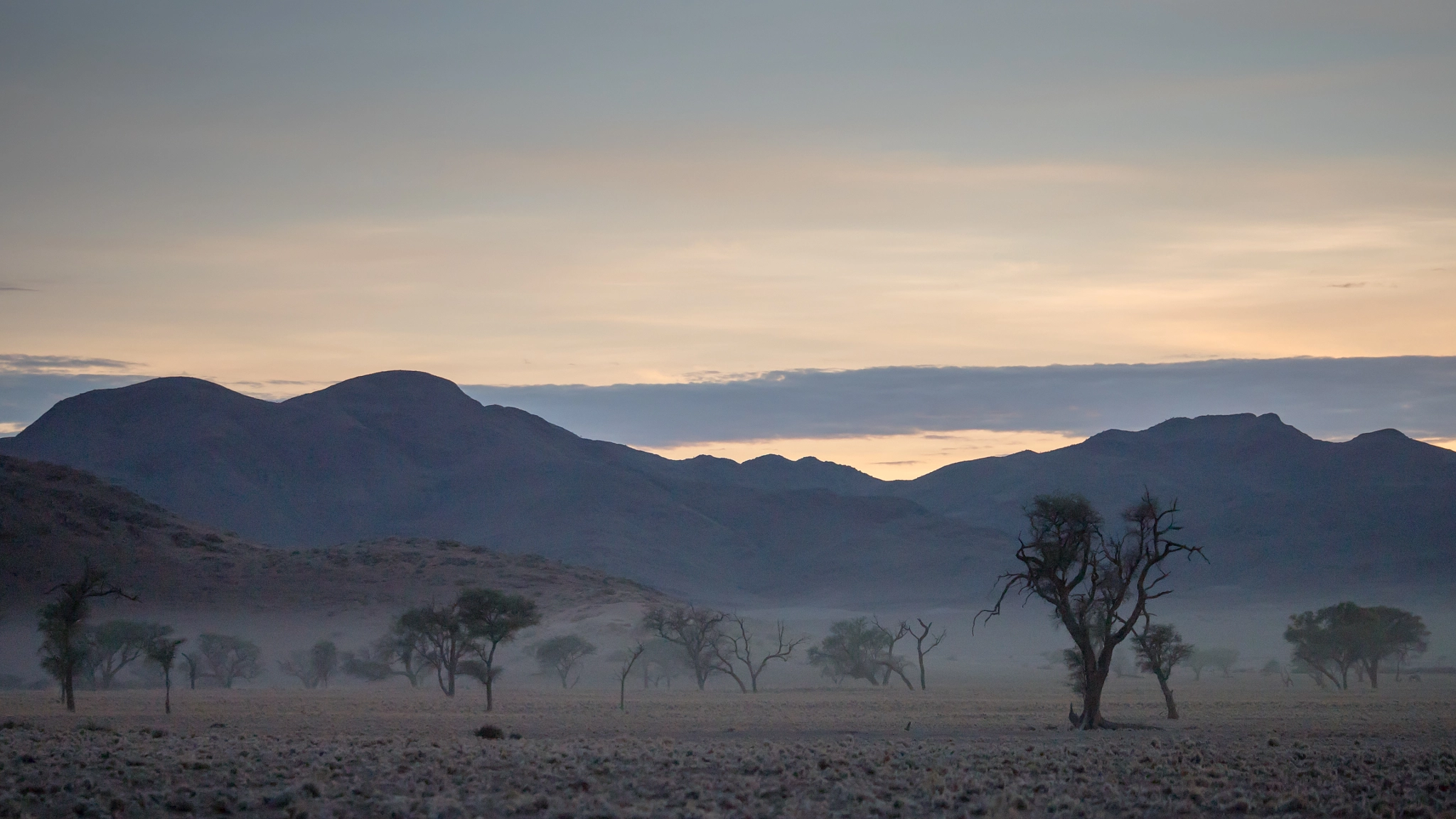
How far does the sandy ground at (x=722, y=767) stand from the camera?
16.1 m

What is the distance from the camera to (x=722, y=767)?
65.7 ft

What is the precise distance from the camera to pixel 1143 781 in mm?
18359

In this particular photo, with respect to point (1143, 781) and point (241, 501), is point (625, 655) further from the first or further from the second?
point (241, 501)

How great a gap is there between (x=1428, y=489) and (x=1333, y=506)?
1476 cm

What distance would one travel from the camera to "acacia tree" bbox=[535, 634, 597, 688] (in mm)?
76375

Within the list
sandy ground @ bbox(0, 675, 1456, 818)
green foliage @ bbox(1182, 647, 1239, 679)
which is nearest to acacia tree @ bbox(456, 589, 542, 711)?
sandy ground @ bbox(0, 675, 1456, 818)

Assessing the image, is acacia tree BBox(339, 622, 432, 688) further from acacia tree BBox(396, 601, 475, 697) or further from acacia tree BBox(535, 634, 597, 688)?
acacia tree BBox(535, 634, 597, 688)

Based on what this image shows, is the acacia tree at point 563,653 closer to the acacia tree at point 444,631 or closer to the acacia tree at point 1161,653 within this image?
the acacia tree at point 444,631

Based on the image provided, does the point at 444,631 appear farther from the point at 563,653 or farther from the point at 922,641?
the point at 922,641

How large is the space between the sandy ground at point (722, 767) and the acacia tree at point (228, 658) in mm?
37235

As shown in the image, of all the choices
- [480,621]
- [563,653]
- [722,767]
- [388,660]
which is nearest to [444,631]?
[480,621]

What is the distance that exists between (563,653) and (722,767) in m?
58.3

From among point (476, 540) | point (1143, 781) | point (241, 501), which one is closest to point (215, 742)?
point (1143, 781)

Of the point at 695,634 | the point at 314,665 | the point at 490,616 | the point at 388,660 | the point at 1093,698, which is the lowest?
the point at 314,665
